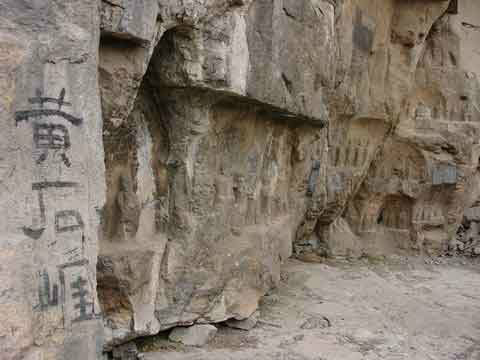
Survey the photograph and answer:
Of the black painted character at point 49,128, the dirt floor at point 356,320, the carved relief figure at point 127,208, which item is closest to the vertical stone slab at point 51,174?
the black painted character at point 49,128

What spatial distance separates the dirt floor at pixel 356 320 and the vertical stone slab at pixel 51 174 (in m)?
1.50

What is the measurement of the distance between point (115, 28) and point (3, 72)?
80 centimetres

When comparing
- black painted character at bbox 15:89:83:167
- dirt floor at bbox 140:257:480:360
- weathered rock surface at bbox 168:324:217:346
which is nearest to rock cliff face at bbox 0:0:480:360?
black painted character at bbox 15:89:83:167

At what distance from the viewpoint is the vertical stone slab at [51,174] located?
6.41 ft

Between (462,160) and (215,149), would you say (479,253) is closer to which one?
(462,160)

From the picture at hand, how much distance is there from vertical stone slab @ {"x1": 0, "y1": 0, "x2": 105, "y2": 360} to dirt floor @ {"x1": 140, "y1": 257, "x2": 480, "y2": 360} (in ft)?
4.91

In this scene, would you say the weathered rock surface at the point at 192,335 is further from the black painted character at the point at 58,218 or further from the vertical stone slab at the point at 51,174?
the black painted character at the point at 58,218

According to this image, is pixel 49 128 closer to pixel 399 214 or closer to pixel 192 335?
pixel 192 335

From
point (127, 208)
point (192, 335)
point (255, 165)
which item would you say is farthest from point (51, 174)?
point (255, 165)

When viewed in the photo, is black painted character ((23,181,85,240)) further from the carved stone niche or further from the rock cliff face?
the carved stone niche

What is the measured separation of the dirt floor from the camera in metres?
3.96

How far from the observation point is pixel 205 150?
380 centimetres

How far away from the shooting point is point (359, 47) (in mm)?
6148

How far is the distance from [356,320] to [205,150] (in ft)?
7.37
